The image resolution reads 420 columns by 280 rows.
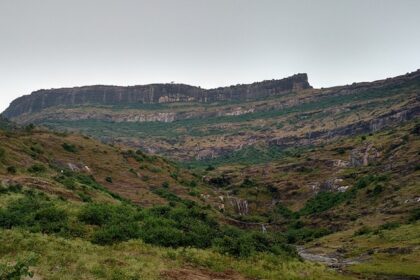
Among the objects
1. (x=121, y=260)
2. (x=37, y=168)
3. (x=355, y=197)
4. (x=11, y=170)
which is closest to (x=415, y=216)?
(x=355, y=197)

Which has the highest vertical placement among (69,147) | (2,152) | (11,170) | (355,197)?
(2,152)

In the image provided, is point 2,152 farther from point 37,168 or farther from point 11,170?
point 11,170

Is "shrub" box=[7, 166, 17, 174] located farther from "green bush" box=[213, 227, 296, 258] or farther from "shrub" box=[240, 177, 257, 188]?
"shrub" box=[240, 177, 257, 188]

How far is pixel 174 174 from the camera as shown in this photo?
112062 mm

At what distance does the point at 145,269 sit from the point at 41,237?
10.0 meters

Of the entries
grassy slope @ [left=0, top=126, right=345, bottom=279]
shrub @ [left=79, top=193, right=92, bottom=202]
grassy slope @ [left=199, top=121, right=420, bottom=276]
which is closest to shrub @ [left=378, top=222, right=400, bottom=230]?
grassy slope @ [left=199, top=121, right=420, bottom=276]

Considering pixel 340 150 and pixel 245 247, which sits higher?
pixel 340 150

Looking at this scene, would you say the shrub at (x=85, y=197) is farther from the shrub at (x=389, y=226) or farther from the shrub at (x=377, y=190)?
the shrub at (x=377, y=190)

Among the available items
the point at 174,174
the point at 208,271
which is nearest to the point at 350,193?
the point at 174,174

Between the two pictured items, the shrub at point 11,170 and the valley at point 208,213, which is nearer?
the valley at point 208,213

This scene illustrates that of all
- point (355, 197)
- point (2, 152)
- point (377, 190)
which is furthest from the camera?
point (355, 197)

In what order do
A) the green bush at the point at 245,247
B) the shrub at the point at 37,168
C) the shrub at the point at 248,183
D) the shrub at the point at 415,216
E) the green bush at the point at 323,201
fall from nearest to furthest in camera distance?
the green bush at the point at 245,247, the shrub at the point at 37,168, the shrub at the point at 415,216, the green bush at the point at 323,201, the shrub at the point at 248,183

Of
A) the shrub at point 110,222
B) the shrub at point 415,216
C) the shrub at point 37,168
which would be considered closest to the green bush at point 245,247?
the shrub at point 110,222

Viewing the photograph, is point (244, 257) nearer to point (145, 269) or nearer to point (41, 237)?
point (145, 269)
